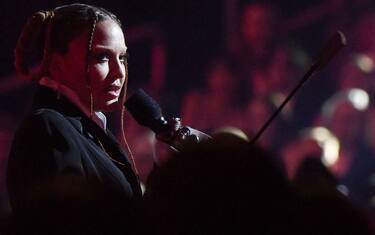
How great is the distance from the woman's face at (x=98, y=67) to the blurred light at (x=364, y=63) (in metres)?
3.44

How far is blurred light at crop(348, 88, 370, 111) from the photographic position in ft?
13.9

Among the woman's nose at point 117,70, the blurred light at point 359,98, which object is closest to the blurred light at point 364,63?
the blurred light at point 359,98

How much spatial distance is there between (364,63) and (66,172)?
3.90m

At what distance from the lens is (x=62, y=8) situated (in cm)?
142

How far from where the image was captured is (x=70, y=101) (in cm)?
135

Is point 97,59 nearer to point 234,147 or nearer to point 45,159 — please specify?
point 45,159

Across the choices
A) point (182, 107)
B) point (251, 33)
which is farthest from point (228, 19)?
point (182, 107)

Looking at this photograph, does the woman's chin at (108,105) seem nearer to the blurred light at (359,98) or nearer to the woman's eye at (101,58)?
the woman's eye at (101,58)

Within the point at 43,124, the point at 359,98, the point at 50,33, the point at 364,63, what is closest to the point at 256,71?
the point at 364,63

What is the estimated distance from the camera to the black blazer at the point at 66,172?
2.66 feet

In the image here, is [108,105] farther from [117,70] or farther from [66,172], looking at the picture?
[66,172]

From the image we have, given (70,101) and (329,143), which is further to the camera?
(329,143)

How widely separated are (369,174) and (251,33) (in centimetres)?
173

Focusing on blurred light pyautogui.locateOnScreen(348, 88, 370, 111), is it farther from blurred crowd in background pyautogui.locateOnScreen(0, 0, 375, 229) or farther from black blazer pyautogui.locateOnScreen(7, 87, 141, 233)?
black blazer pyautogui.locateOnScreen(7, 87, 141, 233)
